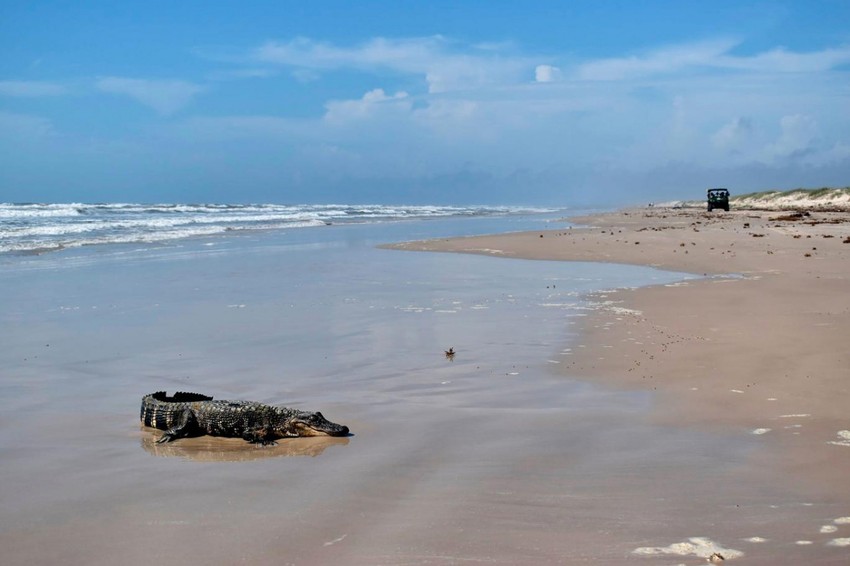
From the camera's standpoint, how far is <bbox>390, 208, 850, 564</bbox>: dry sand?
211 inches

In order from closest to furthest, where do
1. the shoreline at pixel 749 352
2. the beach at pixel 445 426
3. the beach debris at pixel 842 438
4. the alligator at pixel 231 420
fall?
the beach at pixel 445 426
the beach debris at pixel 842 438
the shoreline at pixel 749 352
the alligator at pixel 231 420

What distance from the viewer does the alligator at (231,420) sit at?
6.10 metres

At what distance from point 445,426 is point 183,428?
206 cm

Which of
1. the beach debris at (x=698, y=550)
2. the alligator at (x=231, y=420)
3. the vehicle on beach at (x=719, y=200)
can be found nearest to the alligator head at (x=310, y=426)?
the alligator at (x=231, y=420)

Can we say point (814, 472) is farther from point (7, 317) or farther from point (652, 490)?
point (7, 317)

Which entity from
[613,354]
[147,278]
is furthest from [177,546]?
[147,278]

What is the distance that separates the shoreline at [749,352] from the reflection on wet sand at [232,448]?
8.61 ft

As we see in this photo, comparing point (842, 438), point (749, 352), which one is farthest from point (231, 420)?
point (749, 352)

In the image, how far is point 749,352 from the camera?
339 inches

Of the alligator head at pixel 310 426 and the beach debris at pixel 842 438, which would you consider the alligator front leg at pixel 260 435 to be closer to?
the alligator head at pixel 310 426

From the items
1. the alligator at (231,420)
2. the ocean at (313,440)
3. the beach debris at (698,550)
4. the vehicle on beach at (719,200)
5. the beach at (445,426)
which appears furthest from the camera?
the vehicle on beach at (719,200)

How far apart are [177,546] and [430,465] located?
1.77m

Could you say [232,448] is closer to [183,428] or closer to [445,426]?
[183,428]

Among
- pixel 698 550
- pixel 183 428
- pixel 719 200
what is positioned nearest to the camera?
pixel 698 550
